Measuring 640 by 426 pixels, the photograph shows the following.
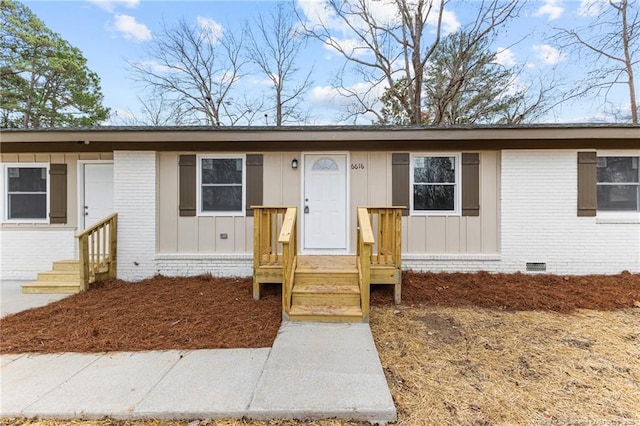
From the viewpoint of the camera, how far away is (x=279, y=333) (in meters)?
3.46

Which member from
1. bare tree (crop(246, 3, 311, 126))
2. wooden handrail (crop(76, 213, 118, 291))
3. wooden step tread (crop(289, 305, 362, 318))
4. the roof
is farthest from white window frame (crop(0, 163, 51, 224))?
bare tree (crop(246, 3, 311, 126))

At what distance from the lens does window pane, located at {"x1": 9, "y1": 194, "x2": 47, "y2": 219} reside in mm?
6137

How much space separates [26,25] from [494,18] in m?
21.0

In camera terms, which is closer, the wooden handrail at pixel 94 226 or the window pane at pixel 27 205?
the wooden handrail at pixel 94 226

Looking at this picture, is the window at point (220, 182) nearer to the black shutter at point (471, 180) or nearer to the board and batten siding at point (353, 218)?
the board and batten siding at point (353, 218)

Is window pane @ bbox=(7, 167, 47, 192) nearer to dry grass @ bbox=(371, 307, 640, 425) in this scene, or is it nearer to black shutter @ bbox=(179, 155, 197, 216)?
black shutter @ bbox=(179, 155, 197, 216)

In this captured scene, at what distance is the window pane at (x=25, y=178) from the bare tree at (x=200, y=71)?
11.1 meters

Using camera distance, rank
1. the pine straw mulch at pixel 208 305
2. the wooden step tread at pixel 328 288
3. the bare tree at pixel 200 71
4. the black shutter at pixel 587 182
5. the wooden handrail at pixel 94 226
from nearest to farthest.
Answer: the pine straw mulch at pixel 208 305 → the wooden step tread at pixel 328 288 → the wooden handrail at pixel 94 226 → the black shutter at pixel 587 182 → the bare tree at pixel 200 71

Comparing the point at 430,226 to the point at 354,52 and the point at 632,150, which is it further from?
the point at 354,52

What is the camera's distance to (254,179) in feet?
18.9

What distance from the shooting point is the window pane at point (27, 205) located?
614cm

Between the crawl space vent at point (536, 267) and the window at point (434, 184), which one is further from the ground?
the window at point (434, 184)

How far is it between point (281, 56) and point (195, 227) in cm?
1340

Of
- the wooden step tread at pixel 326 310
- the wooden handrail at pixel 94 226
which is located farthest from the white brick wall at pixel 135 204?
the wooden step tread at pixel 326 310
